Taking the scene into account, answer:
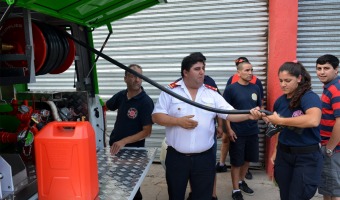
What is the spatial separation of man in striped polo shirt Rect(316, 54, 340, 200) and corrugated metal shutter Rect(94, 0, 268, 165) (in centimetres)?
205

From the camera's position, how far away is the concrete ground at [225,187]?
456 cm

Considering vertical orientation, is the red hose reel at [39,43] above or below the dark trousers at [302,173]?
above

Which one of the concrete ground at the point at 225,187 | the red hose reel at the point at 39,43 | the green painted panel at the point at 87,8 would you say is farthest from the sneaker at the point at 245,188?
the red hose reel at the point at 39,43

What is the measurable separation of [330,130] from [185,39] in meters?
3.12

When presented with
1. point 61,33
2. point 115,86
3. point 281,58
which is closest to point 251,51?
point 281,58

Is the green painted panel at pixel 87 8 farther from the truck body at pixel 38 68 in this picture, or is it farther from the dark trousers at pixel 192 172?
the dark trousers at pixel 192 172

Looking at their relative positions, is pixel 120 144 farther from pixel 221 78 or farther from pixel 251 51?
pixel 251 51

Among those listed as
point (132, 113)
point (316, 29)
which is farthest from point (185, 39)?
point (132, 113)

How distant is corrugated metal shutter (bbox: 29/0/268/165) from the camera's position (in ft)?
17.7

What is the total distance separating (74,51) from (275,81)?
11.1 ft

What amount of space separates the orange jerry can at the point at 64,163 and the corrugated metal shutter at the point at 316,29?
4.61 meters

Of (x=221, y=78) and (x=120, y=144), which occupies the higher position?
(x=221, y=78)

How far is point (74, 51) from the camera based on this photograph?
308 cm

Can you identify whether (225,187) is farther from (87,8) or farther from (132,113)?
(87,8)
